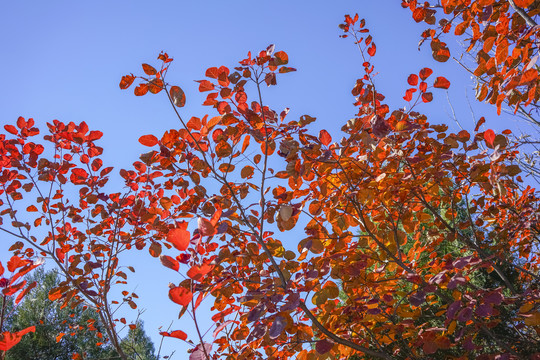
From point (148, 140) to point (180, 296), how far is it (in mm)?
814

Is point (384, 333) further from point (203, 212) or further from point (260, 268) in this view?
point (203, 212)

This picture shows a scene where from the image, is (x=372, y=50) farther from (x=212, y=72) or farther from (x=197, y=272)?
(x=197, y=272)

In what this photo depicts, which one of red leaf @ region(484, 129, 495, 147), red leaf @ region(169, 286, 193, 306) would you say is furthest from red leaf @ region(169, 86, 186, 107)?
red leaf @ region(484, 129, 495, 147)

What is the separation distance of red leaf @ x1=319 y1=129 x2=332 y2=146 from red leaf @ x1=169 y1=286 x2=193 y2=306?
0.98 m

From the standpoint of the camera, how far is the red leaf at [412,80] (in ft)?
5.40

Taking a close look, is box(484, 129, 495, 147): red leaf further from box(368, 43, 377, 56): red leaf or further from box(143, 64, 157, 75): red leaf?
box(143, 64, 157, 75): red leaf

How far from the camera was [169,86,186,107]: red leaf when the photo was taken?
1.38 metres

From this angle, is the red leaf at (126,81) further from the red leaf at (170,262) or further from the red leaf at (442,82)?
the red leaf at (442,82)

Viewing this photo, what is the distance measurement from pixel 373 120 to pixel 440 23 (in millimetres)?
709

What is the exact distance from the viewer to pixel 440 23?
66.1 inches

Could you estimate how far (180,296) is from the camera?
0.76 meters

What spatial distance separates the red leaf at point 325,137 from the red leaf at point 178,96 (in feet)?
1.91

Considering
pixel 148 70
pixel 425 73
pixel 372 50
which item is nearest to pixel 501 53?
pixel 425 73

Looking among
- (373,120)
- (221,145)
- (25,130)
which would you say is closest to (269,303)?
(221,145)
